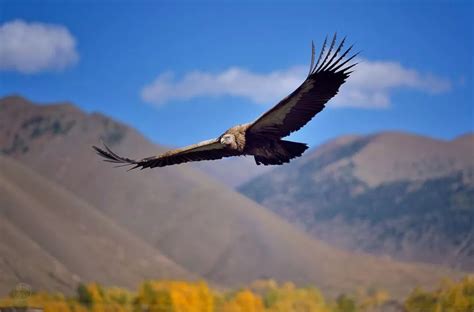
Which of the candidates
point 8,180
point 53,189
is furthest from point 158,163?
point 53,189

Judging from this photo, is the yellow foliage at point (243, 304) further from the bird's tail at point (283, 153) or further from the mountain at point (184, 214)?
the bird's tail at point (283, 153)

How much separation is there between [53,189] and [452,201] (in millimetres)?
87556

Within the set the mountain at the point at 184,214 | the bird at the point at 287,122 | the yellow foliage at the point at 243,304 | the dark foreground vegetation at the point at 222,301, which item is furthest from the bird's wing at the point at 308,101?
the mountain at the point at 184,214

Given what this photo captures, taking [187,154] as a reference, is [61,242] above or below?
below

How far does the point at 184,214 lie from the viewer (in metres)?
162

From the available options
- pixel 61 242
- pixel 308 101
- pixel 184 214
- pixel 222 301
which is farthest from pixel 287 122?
pixel 184 214

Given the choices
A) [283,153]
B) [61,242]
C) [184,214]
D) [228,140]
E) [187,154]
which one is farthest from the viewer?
[184,214]

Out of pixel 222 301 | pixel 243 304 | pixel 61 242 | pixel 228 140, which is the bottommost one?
pixel 61 242

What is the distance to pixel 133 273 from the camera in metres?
126

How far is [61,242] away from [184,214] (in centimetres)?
4135

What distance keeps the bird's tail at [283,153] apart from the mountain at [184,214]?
4463 inches

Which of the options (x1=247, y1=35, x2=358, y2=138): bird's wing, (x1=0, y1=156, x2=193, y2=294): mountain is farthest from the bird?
(x1=0, y1=156, x2=193, y2=294): mountain

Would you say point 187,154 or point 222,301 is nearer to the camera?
point 187,154

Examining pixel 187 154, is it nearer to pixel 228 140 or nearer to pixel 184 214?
pixel 228 140
